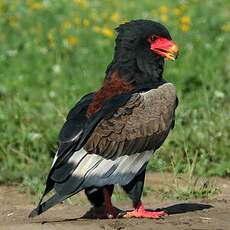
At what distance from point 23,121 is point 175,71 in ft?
7.07

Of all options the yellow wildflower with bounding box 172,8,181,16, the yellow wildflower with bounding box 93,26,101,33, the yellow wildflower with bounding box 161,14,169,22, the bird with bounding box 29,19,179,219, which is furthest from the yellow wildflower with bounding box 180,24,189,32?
the bird with bounding box 29,19,179,219

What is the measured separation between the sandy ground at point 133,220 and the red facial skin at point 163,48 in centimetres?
110

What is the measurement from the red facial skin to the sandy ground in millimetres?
1104

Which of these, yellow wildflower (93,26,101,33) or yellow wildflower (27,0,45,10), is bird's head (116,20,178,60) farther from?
yellow wildflower (27,0,45,10)

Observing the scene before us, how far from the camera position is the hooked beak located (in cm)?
676

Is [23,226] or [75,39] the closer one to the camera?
[23,226]

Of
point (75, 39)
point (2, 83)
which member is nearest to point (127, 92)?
point (2, 83)

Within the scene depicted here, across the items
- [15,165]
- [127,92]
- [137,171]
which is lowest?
[15,165]

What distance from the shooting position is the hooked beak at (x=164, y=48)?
6.76m

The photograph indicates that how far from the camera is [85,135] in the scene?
6191 mm

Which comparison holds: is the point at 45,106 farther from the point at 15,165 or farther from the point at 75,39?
the point at 75,39

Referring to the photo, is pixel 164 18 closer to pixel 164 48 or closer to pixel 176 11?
pixel 176 11

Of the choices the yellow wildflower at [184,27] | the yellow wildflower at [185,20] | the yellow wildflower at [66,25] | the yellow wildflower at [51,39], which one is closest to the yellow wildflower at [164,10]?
the yellow wildflower at [185,20]

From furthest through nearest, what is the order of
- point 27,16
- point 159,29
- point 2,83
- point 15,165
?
point 27,16, point 2,83, point 15,165, point 159,29
